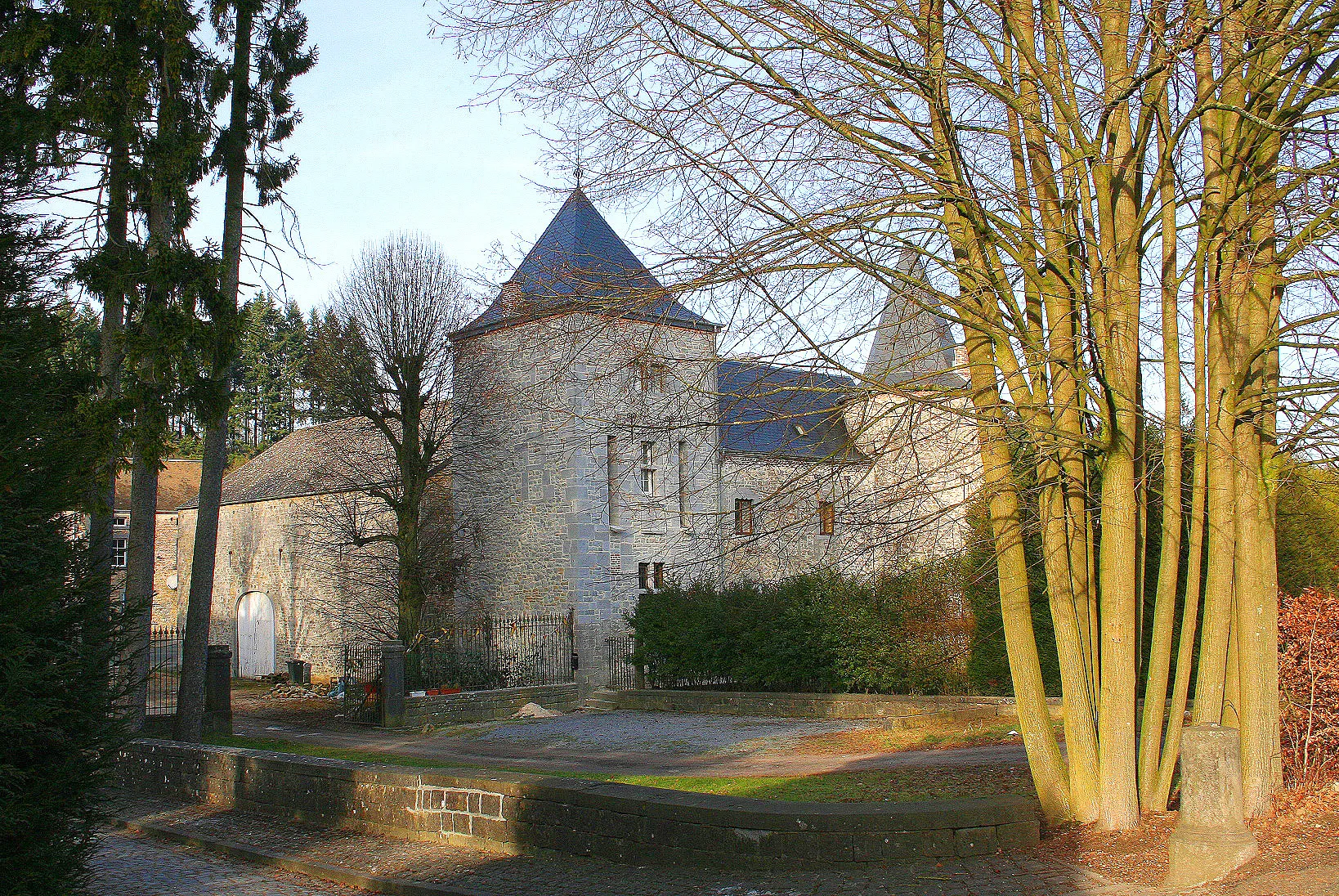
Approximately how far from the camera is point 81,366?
500 inches

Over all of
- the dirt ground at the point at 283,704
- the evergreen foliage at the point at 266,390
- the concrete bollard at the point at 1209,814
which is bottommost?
the dirt ground at the point at 283,704

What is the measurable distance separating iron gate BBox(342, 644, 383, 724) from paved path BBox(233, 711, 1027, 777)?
353 millimetres

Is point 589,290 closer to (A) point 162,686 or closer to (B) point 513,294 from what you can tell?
(B) point 513,294

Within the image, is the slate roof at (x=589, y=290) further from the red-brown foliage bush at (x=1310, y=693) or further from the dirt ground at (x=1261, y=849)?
the red-brown foliage bush at (x=1310, y=693)

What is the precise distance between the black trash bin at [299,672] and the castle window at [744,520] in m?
25.3

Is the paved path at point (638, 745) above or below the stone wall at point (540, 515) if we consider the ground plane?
below

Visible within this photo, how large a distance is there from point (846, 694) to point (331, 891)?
11.5 meters

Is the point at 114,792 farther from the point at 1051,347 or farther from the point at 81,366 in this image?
the point at 1051,347

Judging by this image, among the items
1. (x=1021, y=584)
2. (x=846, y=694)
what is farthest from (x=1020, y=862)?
(x=846, y=694)

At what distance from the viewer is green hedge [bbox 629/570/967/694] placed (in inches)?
661

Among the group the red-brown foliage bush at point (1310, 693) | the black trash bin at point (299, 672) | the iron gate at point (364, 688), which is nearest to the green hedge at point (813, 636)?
Result: the iron gate at point (364, 688)

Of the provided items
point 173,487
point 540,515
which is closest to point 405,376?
point 540,515

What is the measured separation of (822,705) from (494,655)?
8.00 meters

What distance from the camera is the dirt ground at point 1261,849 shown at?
209 inches
